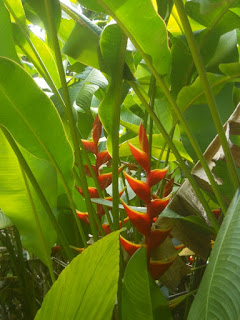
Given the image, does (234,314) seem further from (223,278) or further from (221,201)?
(221,201)

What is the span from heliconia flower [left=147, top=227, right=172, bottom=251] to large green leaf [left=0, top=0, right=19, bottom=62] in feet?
1.28

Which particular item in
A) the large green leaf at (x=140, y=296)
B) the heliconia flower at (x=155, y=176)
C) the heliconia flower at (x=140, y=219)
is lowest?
the large green leaf at (x=140, y=296)

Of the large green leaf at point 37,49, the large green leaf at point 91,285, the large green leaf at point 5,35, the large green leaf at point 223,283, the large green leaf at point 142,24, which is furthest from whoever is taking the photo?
the large green leaf at point 37,49

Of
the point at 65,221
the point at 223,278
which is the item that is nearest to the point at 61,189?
the point at 65,221

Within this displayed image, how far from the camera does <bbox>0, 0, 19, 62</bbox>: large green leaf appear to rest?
73 centimetres

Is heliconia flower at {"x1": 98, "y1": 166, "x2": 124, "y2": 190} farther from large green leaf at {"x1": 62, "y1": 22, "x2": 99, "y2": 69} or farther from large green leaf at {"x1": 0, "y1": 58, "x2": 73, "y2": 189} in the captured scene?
large green leaf at {"x1": 62, "y1": 22, "x2": 99, "y2": 69}

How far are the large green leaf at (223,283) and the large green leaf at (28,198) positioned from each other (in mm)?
404

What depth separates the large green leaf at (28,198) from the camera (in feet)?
2.45

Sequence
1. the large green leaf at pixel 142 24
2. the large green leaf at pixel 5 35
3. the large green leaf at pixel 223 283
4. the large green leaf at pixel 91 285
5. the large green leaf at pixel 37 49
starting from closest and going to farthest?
the large green leaf at pixel 223 283
the large green leaf at pixel 91 285
the large green leaf at pixel 142 24
the large green leaf at pixel 5 35
the large green leaf at pixel 37 49

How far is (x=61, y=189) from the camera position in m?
0.89

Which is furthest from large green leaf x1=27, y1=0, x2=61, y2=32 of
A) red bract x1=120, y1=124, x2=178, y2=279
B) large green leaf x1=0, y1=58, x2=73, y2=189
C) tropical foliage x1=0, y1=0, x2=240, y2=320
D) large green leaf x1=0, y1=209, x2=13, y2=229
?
large green leaf x1=0, y1=209, x2=13, y2=229

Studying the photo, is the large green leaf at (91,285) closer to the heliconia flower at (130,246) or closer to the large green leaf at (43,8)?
the heliconia flower at (130,246)

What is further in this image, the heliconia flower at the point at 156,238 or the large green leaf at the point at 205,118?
the large green leaf at the point at 205,118

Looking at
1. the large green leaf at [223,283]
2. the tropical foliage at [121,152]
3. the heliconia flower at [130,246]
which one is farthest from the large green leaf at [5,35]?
the large green leaf at [223,283]
